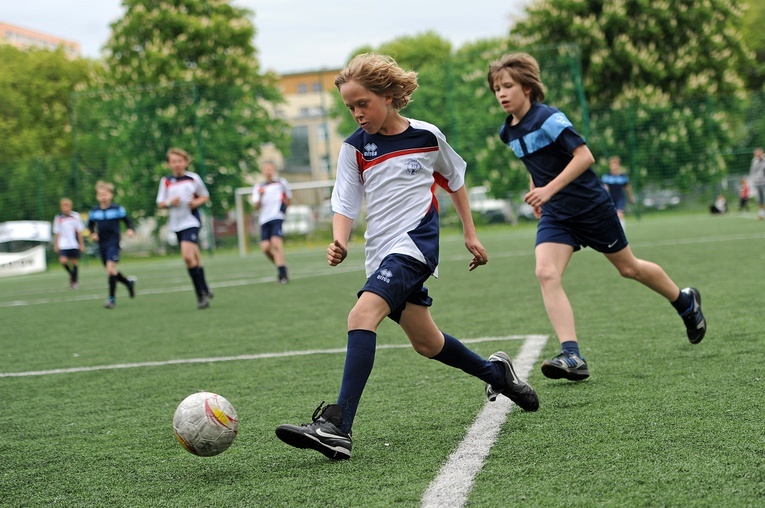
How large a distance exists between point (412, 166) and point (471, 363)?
0.94 metres

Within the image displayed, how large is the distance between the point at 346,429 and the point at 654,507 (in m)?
1.30

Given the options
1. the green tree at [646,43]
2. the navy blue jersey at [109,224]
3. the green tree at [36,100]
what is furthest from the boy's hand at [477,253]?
the green tree at [36,100]

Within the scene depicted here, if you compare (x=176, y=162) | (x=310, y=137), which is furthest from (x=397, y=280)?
(x=310, y=137)

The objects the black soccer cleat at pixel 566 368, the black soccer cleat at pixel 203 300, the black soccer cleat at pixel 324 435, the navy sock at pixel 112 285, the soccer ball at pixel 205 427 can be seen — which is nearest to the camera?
the black soccer cleat at pixel 324 435

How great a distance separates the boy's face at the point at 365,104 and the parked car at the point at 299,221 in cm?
2593

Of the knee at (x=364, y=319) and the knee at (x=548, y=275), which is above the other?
the knee at (x=364, y=319)

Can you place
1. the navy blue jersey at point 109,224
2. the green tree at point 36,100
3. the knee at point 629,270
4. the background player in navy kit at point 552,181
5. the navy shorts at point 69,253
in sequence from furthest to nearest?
the green tree at point 36,100, the navy shorts at point 69,253, the navy blue jersey at point 109,224, the knee at point 629,270, the background player in navy kit at point 552,181

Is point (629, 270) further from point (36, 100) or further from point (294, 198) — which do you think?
point (36, 100)

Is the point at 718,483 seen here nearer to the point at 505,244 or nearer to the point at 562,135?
the point at 562,135

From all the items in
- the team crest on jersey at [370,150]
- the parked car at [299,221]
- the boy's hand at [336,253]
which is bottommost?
the parked car at [299,221]

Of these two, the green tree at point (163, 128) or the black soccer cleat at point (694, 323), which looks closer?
the black soccer cleat at point (694, 323)

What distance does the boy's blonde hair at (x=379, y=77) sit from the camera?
386cm

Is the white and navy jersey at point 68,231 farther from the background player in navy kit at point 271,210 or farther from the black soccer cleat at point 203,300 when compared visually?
the black soccer cleat at point 203,300

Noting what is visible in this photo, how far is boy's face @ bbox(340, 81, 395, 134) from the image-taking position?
3.87 m
